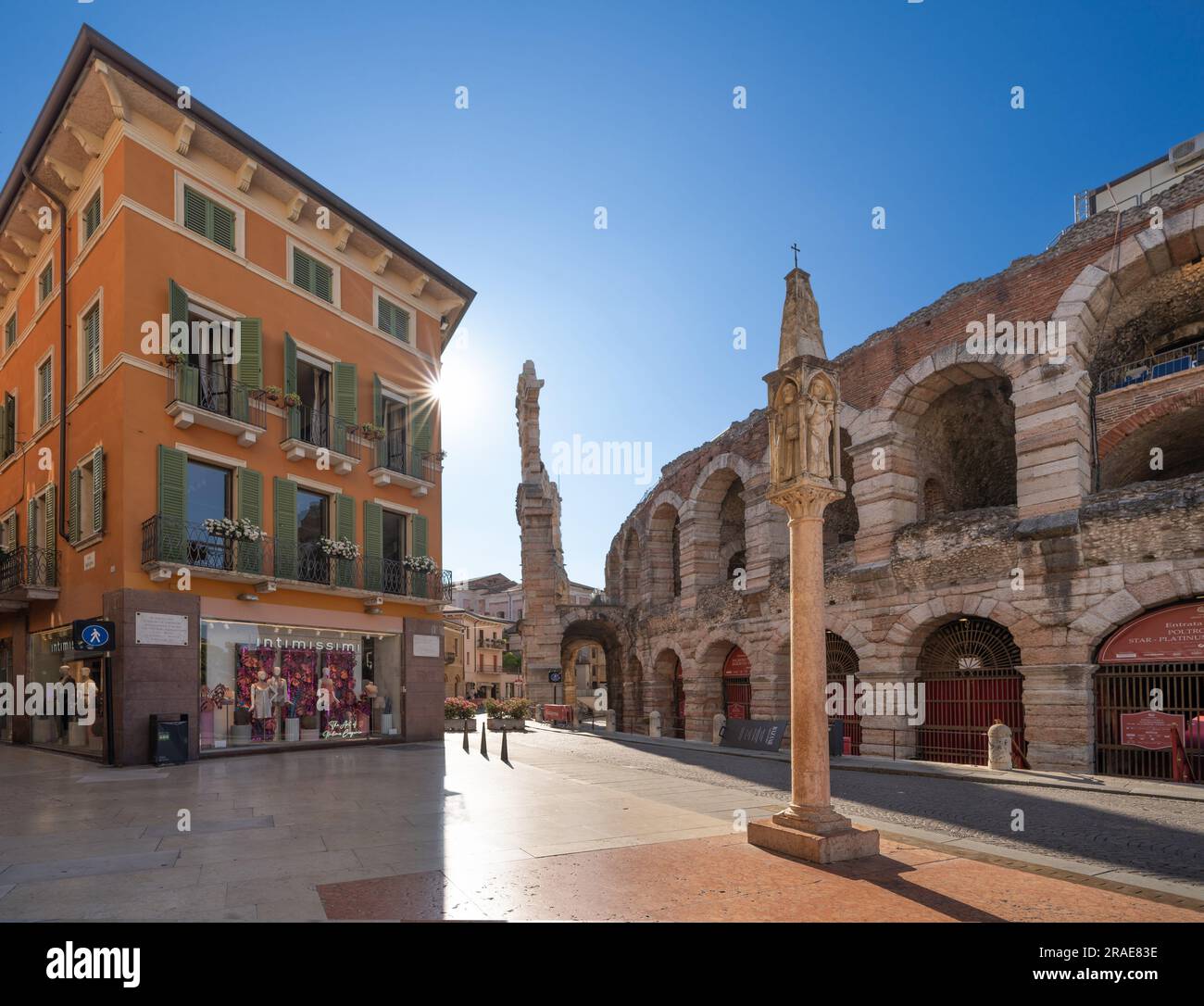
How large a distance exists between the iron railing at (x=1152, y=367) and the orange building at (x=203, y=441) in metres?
18.1

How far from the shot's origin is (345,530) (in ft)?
67.1

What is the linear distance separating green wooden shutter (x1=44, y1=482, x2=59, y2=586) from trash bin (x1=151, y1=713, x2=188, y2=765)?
19.5 ft

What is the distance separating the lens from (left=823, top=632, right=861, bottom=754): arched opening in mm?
21734

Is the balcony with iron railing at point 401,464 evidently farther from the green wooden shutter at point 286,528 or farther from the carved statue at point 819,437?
the carved statue at point 819,437

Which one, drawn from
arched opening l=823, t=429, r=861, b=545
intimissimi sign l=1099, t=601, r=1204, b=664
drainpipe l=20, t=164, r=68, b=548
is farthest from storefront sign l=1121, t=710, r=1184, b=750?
drainpipe l=20, t=164, r=68, b=548

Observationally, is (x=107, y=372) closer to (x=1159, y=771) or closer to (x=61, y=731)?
(x=61, y=731)

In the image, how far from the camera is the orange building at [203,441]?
16.3m

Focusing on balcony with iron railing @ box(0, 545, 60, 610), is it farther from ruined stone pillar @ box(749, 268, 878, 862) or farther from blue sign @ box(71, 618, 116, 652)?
ruined stone pillar @ box(749, 268, 878, 862)

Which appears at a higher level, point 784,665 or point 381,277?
point 381,277

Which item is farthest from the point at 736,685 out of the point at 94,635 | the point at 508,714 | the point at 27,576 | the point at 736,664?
the point at 27,576

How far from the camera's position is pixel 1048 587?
16.7 meters
